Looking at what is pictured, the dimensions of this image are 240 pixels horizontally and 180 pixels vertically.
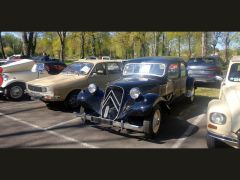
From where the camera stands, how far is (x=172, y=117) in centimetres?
825

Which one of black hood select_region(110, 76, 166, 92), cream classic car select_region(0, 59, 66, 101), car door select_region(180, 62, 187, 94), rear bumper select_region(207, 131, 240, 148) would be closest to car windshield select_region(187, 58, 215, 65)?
car door select_region(180, 62, 187, 94)

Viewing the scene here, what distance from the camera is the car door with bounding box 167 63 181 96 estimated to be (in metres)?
8.27

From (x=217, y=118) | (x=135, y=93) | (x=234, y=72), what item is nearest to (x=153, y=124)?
(x=135, y=93)

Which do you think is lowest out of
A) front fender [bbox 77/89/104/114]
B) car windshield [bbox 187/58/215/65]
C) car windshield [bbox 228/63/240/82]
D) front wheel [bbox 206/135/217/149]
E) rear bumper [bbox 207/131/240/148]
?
front wheel [bbox 206/135/217/149]

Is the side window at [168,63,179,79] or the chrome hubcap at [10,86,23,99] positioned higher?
the side window at [168,63,179,79]

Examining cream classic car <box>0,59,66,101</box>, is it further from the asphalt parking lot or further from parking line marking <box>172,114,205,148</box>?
parking line marking <box>172,114,205,148</box>

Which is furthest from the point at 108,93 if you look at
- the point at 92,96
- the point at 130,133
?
the point at 130,133

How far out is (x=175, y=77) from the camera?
341 inches

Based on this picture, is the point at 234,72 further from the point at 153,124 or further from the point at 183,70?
the point at 183,70

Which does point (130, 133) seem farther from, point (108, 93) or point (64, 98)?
point (64, 98)

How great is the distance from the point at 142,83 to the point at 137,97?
846mm

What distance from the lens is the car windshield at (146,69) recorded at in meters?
7.94

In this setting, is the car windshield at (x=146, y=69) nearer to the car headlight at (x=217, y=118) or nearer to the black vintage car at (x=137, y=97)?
the black vintage car at (x=137, y=97)

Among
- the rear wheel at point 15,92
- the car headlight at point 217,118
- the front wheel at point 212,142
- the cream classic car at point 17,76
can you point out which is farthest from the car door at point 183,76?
the rear wheel at point 15,92
